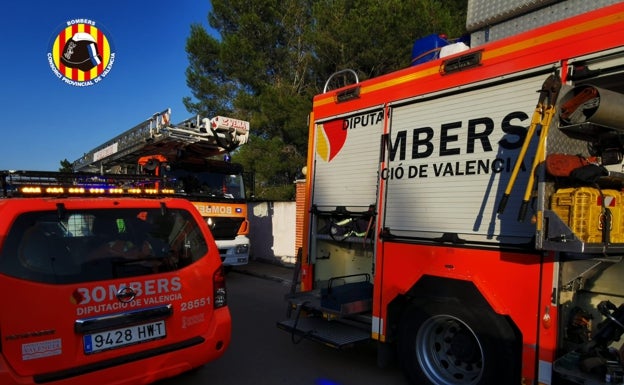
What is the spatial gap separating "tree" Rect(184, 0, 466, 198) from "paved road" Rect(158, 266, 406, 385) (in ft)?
37.1

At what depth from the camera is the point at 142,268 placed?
11.3 feet

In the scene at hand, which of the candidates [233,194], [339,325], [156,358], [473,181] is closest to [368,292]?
[339,325]

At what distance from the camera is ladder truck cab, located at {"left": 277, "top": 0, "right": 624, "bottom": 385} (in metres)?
2.87

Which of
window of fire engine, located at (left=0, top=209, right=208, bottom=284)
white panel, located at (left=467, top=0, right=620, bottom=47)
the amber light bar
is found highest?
white panel, located at (left=467, top=0, right=620, bottom=47)

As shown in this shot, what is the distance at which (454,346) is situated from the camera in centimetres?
369

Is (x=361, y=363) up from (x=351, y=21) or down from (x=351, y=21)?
down

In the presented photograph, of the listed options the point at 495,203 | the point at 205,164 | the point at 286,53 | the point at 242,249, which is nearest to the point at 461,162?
the point at 495,203

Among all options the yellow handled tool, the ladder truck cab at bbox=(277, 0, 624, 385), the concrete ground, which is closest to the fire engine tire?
the ladder truck cab at bbox=(277, 0, 624, 385)

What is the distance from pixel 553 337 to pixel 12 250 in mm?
3519

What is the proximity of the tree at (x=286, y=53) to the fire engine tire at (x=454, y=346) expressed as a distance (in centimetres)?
1199

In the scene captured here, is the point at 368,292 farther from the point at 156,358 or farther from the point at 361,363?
the point at 156,358

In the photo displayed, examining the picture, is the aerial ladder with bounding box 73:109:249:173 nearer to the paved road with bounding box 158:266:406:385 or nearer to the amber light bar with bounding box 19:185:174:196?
the paved road with bounding box 158:266:406:385

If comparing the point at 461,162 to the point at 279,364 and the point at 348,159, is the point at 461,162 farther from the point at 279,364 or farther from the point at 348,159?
the point at 279,364

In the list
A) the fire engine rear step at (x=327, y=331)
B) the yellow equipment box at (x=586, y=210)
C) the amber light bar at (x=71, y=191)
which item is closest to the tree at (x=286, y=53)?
the fire engine rear step at (x=327, y=331)
